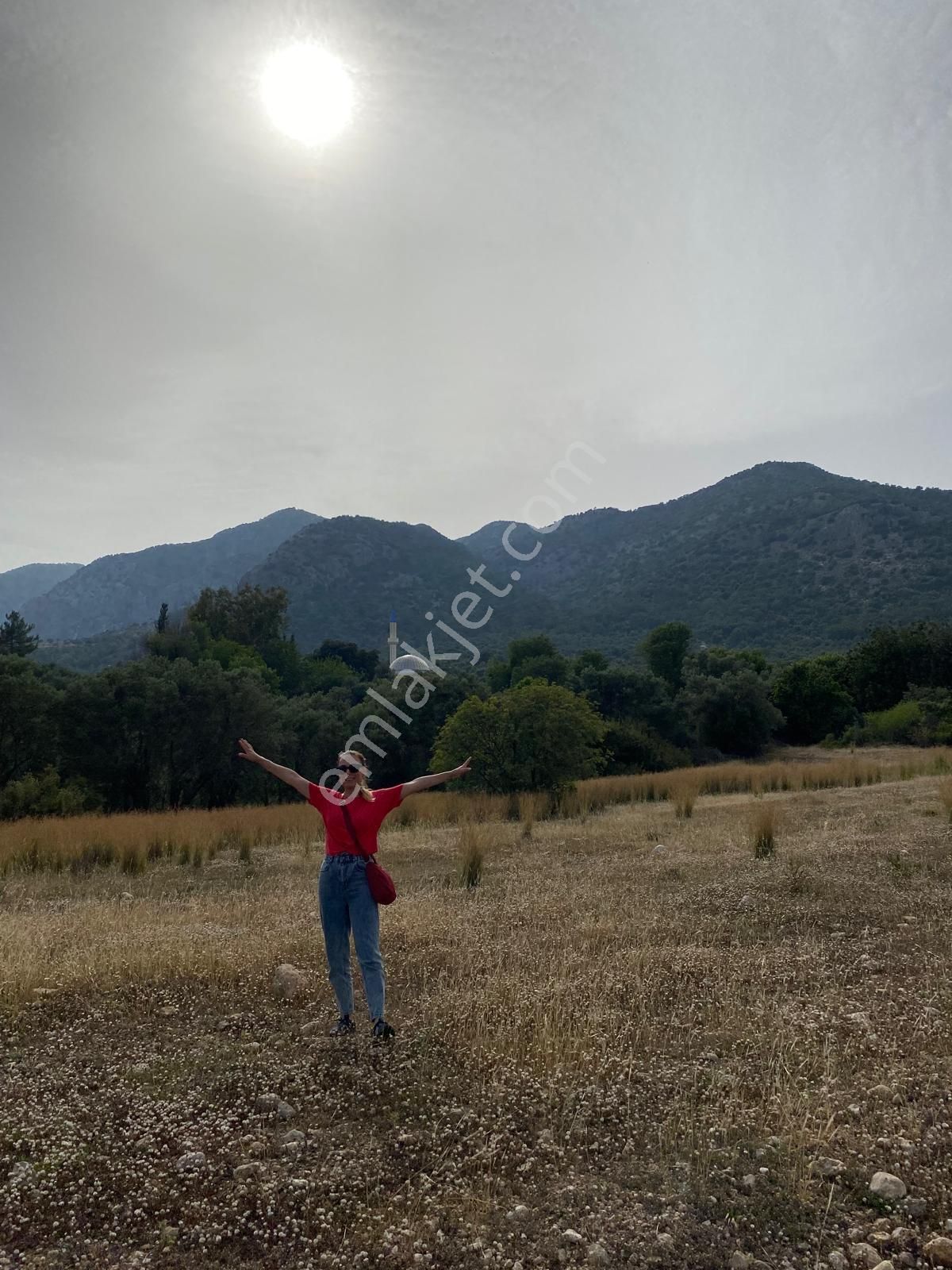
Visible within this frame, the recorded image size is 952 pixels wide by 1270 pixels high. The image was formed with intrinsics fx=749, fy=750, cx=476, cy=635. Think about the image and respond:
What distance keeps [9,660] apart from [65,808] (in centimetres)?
678

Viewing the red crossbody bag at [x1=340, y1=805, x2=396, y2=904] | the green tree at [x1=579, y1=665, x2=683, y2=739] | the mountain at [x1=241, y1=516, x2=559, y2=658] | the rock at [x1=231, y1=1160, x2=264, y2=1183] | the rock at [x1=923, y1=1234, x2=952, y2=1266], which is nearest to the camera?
the rock at [x1=923, y1=1234, x2=952, y2=1266]

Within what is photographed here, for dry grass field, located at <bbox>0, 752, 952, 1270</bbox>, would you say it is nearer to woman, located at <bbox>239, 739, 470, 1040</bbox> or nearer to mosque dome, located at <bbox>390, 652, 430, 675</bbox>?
woman, located at <bbox>239, 739, 470, 1040</bbox>

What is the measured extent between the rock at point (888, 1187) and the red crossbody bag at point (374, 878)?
244cm

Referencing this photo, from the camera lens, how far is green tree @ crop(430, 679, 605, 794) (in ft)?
59.2

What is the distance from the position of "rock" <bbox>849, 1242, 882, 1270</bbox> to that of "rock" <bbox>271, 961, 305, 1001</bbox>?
3366mm

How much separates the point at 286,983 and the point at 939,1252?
3.75 m

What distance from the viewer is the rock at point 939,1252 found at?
7.68 ft

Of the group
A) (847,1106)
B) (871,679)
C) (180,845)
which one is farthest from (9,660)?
(871,679)

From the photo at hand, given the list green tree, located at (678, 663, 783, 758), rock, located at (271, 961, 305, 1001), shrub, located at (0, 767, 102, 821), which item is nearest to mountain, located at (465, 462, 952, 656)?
green tree, located at (678, 663, 783, 758)

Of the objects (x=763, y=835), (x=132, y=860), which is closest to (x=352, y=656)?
(x=132, y=860)

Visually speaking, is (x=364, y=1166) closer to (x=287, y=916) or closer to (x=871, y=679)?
(x=287, y=916)

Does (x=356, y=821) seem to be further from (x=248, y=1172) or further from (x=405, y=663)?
(x=405, y=663)

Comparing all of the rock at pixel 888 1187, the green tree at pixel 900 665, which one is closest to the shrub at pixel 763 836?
the rock at pixel 888 1187

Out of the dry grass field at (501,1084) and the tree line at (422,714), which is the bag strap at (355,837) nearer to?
the dry grass field at (501,1084)
